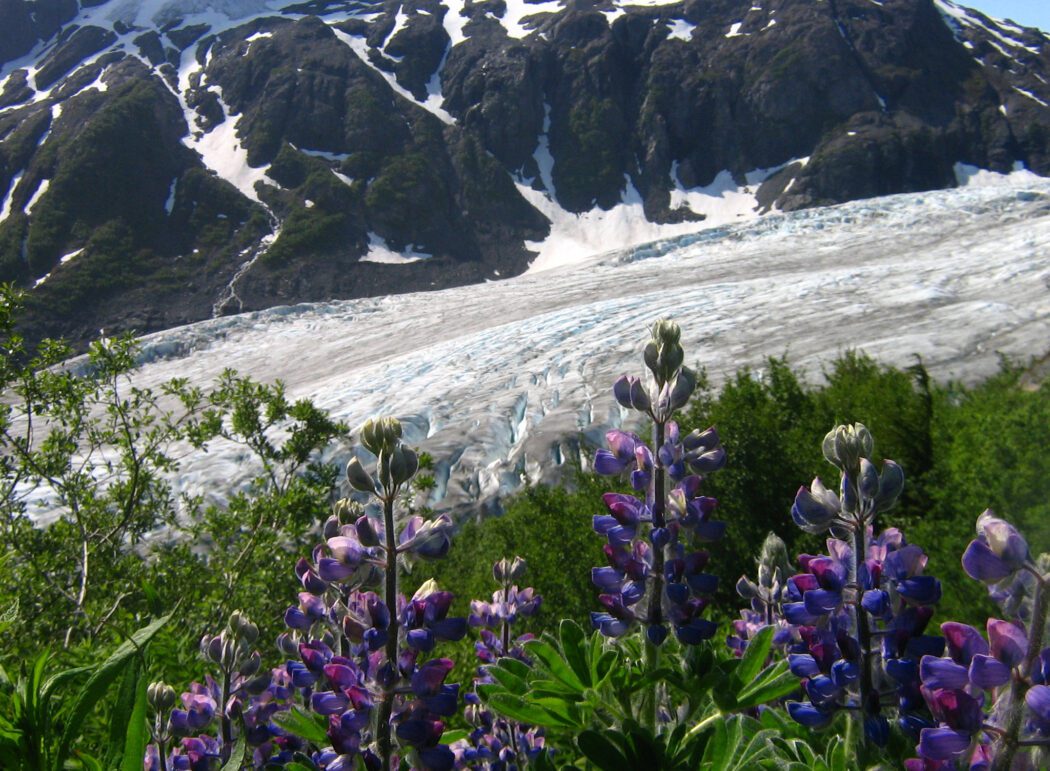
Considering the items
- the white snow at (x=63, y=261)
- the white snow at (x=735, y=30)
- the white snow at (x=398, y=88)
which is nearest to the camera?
the white snow at (x=63, y=261)

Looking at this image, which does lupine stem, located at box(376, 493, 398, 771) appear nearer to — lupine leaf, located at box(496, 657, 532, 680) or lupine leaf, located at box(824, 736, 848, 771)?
lupine leaf, located at box(496, 657, 532, 680)

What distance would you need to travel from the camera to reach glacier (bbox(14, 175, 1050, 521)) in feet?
43.4

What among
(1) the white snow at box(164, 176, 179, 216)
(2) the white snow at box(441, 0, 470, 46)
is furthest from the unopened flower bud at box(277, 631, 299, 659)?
(2) the white snow at box(441, 0, 470, 46)

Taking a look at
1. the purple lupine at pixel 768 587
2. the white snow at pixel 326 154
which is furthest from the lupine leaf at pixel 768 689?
the white snow at pixel 326 154

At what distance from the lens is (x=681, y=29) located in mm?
70375

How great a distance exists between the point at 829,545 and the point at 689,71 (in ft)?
236

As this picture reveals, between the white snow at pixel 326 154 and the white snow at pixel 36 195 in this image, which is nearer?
the white snow at pixel 36 195

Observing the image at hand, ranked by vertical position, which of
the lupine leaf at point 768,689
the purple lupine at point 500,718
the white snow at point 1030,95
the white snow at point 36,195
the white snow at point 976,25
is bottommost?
the purple lupine at point 500,718

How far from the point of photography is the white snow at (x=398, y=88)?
68.7m

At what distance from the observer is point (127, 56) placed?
243 feet

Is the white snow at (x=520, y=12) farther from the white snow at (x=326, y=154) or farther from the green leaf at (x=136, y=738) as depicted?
the green leaf at (x=136, y=738)

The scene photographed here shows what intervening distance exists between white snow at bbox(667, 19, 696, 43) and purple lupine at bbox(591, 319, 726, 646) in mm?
75718

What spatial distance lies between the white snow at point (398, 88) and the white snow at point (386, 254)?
62.8 ft

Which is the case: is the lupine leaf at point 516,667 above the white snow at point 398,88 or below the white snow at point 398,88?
below
